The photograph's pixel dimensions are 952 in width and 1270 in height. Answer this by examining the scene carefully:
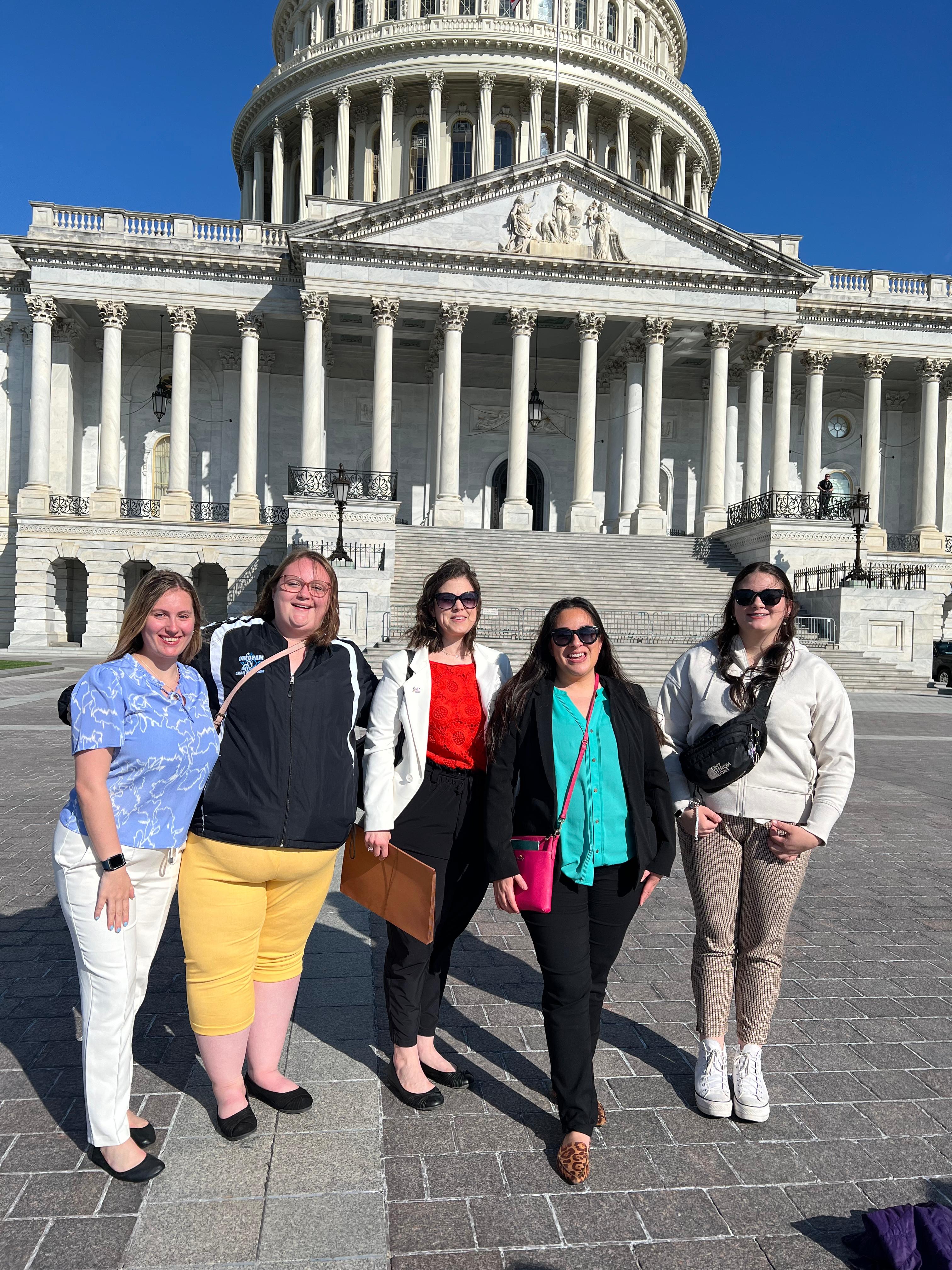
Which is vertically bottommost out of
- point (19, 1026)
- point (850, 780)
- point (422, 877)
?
point (19, 1026)

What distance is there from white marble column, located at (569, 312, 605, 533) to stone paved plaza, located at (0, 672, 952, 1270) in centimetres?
2908

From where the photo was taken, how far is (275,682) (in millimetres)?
3547

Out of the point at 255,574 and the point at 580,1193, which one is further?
the point at 255,574

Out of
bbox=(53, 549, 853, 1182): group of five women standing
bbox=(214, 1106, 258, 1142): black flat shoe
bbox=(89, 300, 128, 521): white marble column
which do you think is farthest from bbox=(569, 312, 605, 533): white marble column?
bbox=(214, 1106, 258, 1142): black flat shoe

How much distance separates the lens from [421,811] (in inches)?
151

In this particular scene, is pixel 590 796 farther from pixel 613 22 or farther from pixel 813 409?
pixel 613 22

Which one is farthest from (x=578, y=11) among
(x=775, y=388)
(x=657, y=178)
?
(x=775, y=388)

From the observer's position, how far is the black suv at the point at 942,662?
25594mm

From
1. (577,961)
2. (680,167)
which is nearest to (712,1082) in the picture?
(577,961)

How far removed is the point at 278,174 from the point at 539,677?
5790cm

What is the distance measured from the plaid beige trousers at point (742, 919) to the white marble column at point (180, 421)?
1320 inches

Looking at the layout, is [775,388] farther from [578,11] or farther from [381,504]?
[578,11]

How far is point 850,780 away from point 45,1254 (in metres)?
3.39

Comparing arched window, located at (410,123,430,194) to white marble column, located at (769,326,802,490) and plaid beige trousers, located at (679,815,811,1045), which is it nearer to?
white marble column, located at (769,326,802,490)
